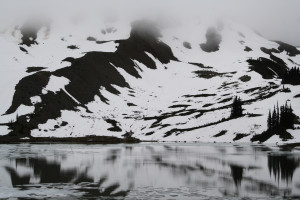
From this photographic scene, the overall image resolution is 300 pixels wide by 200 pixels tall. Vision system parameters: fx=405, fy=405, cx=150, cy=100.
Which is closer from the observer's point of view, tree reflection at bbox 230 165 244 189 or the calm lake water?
the calm lake water

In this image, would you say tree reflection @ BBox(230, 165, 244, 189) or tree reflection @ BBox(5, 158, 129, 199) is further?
tree reflection @ BBox(230, 165, 244, 189)

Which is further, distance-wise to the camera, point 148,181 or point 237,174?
point 237,174

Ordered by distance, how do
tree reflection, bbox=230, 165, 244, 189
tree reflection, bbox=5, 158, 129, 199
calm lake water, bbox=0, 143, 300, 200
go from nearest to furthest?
calm lake water, bbox=0, 143, 300, 200 < tree reflection, bbox=5, 158, 129, 199 < tree reflection, bbox=230, 165, 244, 189

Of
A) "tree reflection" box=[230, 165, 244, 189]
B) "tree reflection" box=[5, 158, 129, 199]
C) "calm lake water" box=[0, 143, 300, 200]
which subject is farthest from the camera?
"tree reflection" box=[230, 165, 244, 189]

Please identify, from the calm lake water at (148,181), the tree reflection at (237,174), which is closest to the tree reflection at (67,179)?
the calm lake water at (148,181)

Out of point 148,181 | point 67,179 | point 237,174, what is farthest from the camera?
point 237,174

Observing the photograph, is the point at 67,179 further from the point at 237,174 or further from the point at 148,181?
the point at 237,174

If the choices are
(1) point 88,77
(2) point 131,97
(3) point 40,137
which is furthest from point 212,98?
(3) point 40,137

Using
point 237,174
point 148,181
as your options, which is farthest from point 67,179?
point 237,174

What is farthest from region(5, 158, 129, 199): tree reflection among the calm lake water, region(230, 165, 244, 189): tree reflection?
region(230, 165, 244, 189): tree reflection

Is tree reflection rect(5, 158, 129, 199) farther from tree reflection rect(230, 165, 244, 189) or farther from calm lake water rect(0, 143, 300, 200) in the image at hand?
tree reflection rect(230, 165, 244, 189)

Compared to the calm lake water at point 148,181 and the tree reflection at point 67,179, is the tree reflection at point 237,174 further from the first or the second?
the tree reflection at point 67,179

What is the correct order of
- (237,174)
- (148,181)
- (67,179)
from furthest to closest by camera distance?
(237,174), (67,179), (148,181)

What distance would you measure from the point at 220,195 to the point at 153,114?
141 meters
